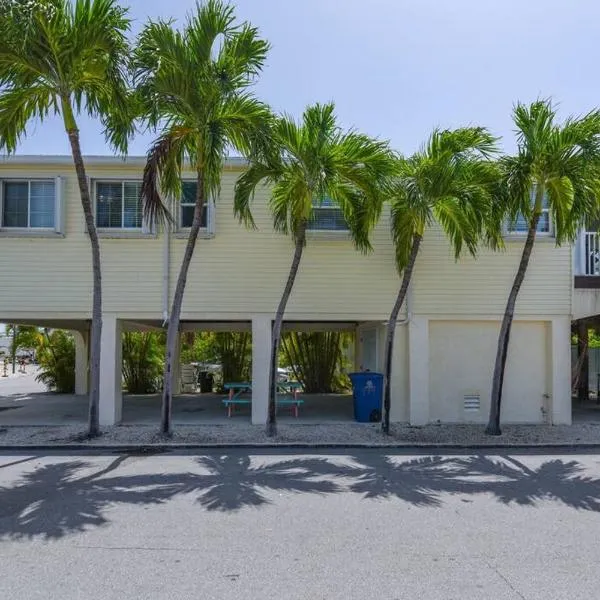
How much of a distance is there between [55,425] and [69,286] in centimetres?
285

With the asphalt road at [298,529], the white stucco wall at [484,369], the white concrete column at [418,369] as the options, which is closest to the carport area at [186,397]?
the white concrete column at [418,369]

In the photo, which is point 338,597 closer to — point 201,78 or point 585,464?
point 585,464

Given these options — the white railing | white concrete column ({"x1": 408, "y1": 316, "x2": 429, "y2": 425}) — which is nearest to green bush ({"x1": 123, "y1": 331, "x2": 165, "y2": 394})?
white concrete column ({"x1": 408, "y1": 316, "x2": 429, "y2": 425})

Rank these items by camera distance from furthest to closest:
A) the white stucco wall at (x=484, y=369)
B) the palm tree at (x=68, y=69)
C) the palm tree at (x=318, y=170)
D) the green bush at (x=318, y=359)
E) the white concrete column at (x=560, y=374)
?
the green bush at (x=318, y=359), the white stucco wall at (x=484, y=369), the white concrete column at (x=560, y=374), the palm tree at (x=318, y=170), the palm tree at (x=68, y=69)

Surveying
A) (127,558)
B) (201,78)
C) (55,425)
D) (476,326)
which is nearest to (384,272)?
(476,326)

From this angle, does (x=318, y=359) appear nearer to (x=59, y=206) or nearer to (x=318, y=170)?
(x=59, y=206)

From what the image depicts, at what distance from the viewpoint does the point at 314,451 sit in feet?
32.2

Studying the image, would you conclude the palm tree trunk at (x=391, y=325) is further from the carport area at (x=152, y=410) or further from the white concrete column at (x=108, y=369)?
the white concrete column at (x=108, y=369)

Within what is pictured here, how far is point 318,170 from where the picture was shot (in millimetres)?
9867

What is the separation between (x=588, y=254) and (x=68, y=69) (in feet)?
36.6

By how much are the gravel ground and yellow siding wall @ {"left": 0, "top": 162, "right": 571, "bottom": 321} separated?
2299mm

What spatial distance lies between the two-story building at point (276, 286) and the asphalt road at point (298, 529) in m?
3.85

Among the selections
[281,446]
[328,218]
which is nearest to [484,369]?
[328,218]

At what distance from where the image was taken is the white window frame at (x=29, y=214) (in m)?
12.1
